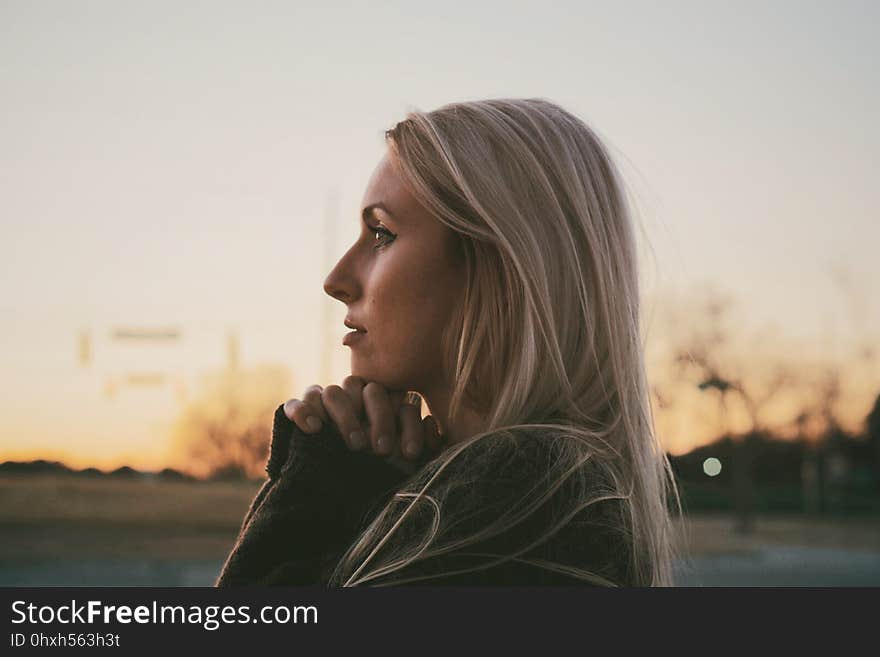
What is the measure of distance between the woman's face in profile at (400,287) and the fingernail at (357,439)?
15 cm

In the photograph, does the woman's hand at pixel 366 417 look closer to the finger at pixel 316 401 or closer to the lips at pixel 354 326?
the finger at pixel 316 401

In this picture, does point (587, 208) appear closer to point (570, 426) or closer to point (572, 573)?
point (570, 426)

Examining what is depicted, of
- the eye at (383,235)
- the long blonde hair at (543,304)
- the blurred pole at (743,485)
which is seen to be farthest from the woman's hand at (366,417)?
the blurred pole at (743,485)

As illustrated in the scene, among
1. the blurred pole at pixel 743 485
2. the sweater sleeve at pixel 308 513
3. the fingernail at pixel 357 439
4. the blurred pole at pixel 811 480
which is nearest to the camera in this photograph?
the sweater sleeve at pixel 308 513

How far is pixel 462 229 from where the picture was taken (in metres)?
1.95

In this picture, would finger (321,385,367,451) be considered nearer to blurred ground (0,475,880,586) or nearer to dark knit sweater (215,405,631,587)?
dark knit sweater (215,405,631,587)

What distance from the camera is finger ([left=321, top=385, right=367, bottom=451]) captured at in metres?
1.91

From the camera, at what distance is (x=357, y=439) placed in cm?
191

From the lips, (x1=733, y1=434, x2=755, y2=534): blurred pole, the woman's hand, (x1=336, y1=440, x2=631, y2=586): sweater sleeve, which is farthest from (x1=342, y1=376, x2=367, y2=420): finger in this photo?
(x1=733, y1=434, x2=755, y2=534): blurred pole

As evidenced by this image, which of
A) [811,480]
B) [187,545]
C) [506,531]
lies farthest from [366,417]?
[811,480]

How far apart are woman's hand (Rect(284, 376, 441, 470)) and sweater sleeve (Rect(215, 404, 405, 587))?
0.03 metres

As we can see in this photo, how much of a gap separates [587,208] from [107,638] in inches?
54.4

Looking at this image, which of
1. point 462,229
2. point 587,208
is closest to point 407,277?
point 462,229

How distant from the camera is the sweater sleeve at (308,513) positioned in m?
1.79
